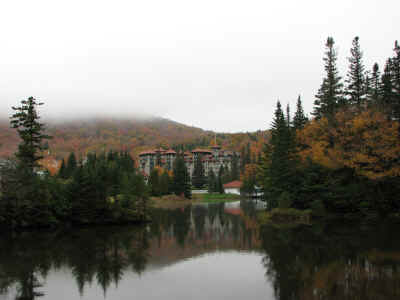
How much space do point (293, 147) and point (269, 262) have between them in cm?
2475

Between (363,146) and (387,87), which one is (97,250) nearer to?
(363,146)

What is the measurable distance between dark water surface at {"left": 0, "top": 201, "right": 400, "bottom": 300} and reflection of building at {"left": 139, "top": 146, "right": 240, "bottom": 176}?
450 ft

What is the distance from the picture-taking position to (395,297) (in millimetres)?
10680

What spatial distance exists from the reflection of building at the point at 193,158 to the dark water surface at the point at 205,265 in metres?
137

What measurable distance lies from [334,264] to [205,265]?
5.56 m

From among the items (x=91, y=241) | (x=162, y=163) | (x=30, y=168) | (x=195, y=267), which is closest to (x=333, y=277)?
(x=195, y=267)

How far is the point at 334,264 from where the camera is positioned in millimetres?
15195

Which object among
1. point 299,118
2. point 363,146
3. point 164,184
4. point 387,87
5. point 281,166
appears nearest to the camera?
point 363,146

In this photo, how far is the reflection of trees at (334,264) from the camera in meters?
11.6

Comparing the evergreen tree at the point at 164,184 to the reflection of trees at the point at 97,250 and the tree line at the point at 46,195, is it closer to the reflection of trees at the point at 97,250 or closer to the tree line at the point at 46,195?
the tree line at the point at 46,195

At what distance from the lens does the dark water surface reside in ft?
39.7

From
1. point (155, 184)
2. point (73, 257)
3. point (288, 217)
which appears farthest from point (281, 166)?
point (155, 184)

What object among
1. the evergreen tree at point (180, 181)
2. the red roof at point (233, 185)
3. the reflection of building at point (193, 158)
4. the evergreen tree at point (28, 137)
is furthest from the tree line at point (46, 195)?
the reflection of building at point (193, 158)

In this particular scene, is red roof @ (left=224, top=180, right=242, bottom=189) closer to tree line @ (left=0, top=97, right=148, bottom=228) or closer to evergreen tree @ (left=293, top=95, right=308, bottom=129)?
evergreen tree @ (left=293, top=95, right=308, bottom=129)
